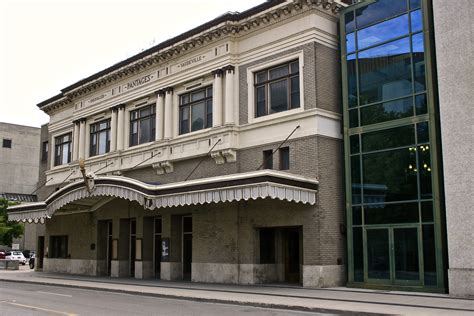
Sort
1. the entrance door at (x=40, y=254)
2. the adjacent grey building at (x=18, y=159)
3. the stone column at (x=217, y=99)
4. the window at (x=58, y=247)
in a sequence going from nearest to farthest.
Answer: the stone column at (x=217, y=99), the window at (x=58, y=247), the entrance door at (x=40, y=254), the adjacent grey building at (x=18, y=159)

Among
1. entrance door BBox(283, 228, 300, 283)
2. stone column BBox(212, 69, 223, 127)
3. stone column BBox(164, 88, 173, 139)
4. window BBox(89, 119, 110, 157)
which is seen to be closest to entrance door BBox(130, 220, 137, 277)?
window BBox(89, 119, 110, 157)

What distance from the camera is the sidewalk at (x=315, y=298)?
51.9 feet

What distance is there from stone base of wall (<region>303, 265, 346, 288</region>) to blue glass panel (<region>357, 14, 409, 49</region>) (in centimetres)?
912

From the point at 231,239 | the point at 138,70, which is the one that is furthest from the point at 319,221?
the point at 138,70

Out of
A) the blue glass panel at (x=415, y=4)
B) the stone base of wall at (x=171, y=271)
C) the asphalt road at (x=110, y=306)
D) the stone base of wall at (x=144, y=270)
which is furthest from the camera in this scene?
the stone base of wall at (x=144, y=270)

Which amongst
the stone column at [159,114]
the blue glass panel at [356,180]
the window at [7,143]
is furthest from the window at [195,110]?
the window at [7,143]

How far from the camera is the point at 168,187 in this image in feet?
81.4

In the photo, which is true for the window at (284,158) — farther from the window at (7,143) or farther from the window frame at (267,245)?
the window at (7,143)

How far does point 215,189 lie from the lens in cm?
2269

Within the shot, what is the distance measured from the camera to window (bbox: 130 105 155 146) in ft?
104

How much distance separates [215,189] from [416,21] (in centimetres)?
1004

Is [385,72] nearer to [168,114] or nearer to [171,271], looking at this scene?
[168,114]

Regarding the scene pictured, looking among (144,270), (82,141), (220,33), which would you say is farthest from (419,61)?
(82,141)

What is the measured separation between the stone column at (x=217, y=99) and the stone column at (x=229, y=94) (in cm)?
46
